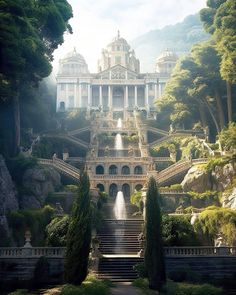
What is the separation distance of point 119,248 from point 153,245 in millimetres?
8348

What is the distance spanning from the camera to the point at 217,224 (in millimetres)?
30781

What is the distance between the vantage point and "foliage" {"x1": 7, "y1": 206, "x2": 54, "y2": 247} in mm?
30336

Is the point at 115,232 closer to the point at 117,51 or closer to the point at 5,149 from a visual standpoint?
the point at 5,149

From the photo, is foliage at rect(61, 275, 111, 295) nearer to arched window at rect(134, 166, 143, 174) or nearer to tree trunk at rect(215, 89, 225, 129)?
arched window at rect(134, 166, 143, 174)

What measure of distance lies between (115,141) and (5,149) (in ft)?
81.1

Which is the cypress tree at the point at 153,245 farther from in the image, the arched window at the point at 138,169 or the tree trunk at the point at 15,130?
the arched window at the point at 138,169

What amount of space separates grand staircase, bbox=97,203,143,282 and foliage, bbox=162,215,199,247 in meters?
2.42

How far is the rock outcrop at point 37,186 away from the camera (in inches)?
1425

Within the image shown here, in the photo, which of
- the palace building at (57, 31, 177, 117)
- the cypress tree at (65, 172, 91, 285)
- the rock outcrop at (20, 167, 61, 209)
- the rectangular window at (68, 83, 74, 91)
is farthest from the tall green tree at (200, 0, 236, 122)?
the rectangular window at (68, 83, 74, 91)

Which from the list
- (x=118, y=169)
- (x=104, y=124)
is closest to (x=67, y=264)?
(x=118, y=169)

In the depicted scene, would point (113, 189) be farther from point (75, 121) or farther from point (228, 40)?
point (75, 121)

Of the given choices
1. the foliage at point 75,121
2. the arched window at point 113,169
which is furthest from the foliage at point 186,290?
the foliage at point 75,121

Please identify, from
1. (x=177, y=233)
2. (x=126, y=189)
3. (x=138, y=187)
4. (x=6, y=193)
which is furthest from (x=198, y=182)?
(x=6, y=193)

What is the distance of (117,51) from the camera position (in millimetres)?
111125
